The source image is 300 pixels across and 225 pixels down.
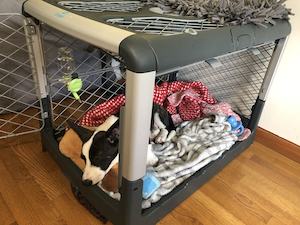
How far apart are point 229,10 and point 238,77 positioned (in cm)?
50

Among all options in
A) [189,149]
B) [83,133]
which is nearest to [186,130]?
[189,149]

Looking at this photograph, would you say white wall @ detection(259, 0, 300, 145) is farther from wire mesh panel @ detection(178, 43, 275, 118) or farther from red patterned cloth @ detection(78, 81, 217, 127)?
red patterned cloth @ detection(78, 81, 217, 127)

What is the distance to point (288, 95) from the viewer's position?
1097 millimetres

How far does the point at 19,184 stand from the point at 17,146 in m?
0.23

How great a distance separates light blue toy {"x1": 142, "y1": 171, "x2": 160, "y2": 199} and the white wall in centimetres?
73

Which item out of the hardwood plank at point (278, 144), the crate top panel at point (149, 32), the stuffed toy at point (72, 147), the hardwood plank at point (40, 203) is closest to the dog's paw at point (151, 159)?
the stuffed toy at point (72, 147)

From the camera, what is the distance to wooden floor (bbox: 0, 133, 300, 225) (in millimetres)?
777

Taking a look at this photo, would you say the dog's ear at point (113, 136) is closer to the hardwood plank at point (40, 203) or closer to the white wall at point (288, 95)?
the hardwood plank at point (40, 203)

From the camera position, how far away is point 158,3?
3.03ft

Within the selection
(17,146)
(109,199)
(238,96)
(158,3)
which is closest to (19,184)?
(17,146)

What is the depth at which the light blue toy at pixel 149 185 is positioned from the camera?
742 mm

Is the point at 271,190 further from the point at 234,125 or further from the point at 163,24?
the point at 163,24

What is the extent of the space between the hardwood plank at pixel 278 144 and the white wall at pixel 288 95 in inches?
0.8

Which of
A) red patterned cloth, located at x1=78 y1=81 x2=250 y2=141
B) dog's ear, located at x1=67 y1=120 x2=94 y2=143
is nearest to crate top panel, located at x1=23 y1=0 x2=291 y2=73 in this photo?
dog's ear, located at x1=67 y1=120 x2=94 y2=143
